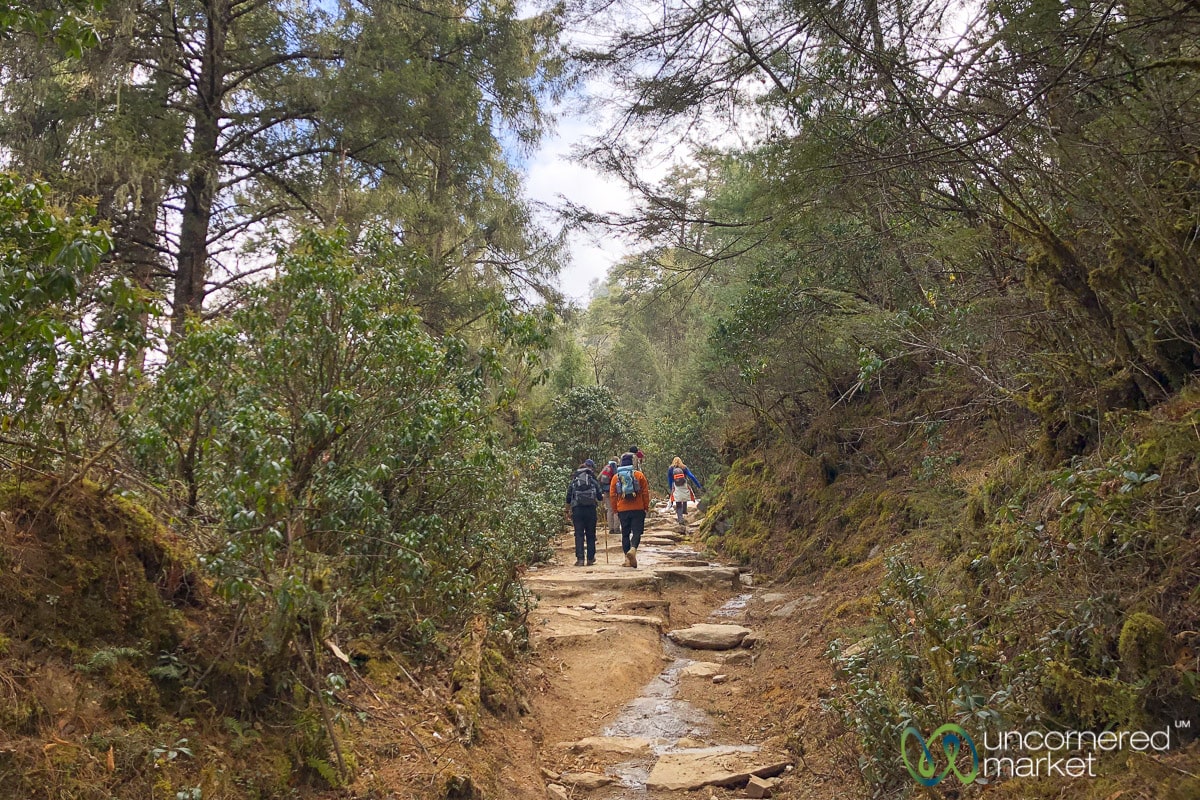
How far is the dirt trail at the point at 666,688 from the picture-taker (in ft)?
15.1

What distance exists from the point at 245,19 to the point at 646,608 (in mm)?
9890

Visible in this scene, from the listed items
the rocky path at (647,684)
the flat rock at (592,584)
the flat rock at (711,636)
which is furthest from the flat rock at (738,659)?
the flat rock at (592,584)

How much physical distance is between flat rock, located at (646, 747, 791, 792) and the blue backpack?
6052mm

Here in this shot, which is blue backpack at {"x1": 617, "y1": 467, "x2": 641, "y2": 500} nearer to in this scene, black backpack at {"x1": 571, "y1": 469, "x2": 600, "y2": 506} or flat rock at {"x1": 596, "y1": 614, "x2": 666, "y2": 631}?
black backpack at {"x1": 571, "y1": 469, "x2": 600, "y2": 506}

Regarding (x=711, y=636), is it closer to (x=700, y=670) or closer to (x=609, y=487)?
(x=700, y=670)

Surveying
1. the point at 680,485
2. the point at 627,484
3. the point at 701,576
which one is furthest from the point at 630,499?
the point at 680,485

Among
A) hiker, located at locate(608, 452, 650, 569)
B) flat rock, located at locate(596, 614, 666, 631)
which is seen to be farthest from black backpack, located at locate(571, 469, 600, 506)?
flat rock, located at locate(596, 614, 666, 631)

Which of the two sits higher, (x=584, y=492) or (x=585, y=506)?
(x=584, y=492)

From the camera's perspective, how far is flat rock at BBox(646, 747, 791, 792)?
14.6 ft

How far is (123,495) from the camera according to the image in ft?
11.6

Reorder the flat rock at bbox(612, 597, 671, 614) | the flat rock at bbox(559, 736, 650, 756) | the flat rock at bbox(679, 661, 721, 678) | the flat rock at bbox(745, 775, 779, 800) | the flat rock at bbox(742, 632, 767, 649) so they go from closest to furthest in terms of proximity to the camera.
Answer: the flat rock at bbox(745, 775, 779, 800)
the flat rock at bbox(559, 736, 650, 756)
the flat rock at bbox(679, 661, 721, 678)
the flat rock at bbox(742, 632, 767, 649)
the flat rock at bbox(612, 597, 671, 614)

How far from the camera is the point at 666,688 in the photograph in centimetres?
678

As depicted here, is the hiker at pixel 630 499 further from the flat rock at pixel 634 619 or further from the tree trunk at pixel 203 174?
the tree trunk at pixel 203 174

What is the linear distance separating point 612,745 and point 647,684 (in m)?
1.61
